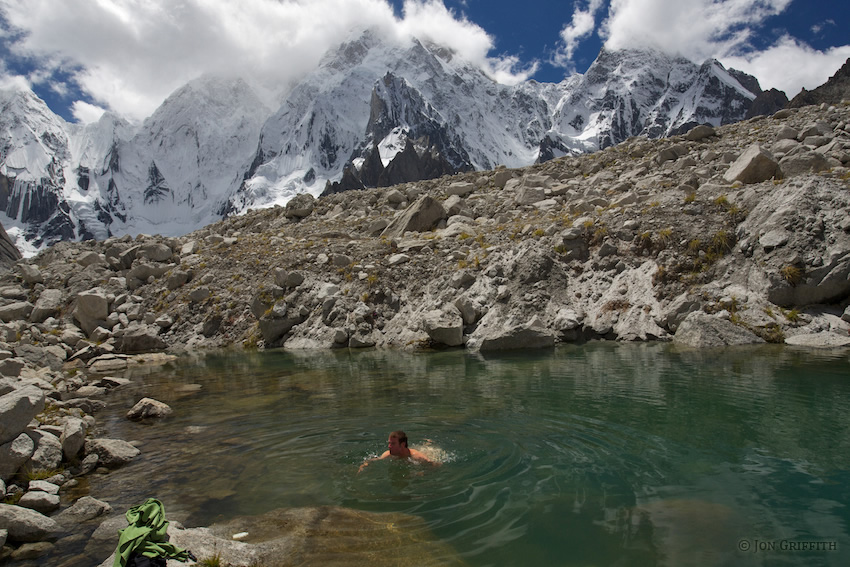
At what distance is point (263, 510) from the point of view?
21.5ft

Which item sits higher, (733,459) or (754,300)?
(754,300)

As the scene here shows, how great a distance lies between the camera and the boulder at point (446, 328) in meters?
20.8

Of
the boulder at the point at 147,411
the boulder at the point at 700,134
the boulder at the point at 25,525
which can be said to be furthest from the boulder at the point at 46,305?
the boulder at the point at 700,134

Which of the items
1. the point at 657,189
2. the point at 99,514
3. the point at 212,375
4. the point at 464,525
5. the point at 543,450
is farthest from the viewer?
the point at 657,189

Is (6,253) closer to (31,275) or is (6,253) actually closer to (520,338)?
(31,275)

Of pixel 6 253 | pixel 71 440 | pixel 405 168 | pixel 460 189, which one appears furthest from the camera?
pixel 405 168

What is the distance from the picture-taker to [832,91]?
8494 centimetres

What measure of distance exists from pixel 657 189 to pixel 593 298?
357 inches

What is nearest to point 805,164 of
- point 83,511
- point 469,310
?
point 469,310

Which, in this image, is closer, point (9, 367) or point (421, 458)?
point (421, 458)

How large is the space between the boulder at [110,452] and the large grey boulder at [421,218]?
24.1 metres

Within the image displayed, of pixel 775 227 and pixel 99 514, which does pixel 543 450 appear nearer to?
pixel 99 514

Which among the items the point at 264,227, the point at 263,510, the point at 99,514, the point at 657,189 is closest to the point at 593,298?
the point at 657,189

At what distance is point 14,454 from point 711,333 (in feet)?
59.6
